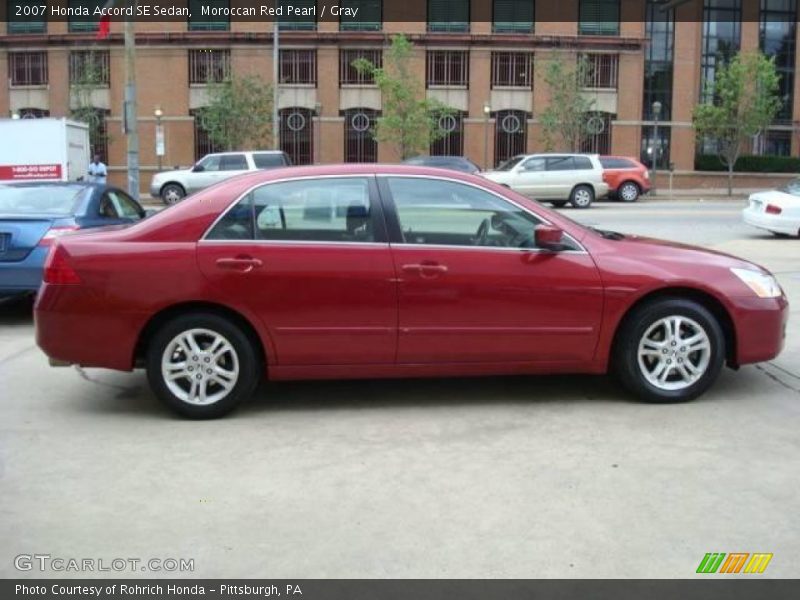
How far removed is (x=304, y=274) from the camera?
220 inches

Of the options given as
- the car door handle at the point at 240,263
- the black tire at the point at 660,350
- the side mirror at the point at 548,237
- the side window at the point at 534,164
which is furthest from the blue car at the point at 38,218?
the side window at the point at 534,164

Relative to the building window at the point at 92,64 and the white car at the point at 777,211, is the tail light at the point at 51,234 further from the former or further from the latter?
the building window at the point at 92,64

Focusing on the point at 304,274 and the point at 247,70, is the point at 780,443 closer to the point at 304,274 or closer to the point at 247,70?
the point at 304,274

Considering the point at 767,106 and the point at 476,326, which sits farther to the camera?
the point at 767,106

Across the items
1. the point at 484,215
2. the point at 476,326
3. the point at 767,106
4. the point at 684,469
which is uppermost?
the point at 767,106

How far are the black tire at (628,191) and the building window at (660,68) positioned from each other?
1492 cm

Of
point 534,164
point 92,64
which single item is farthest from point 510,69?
point 92,64

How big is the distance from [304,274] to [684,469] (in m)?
2.48

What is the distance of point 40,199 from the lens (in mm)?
9578

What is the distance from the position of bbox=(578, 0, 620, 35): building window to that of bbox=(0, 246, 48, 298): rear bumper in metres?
40.1

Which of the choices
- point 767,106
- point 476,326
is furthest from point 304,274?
point 767,106

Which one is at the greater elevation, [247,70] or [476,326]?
[247,70]

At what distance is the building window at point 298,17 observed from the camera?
145ft

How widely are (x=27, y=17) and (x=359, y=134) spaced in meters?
17.4
